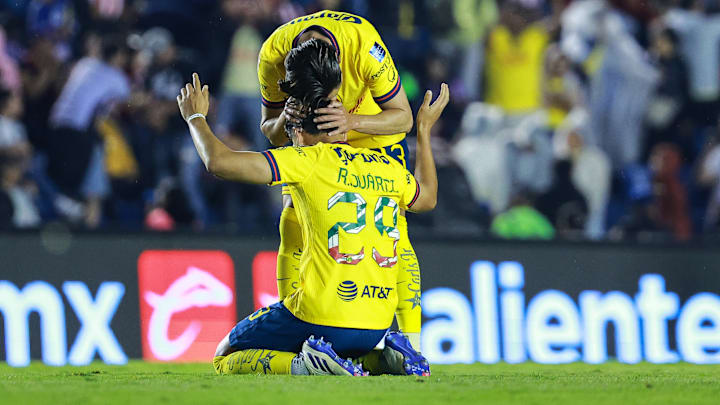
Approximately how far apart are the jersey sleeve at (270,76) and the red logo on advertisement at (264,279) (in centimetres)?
282

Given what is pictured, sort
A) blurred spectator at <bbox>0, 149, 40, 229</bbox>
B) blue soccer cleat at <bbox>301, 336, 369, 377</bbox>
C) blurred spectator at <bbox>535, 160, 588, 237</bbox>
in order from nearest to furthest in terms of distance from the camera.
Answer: blue soccer cleat at <bbox>301, 336, 369, 377</bbox> < blurred spectator at <bbox>0, 149, 40, 229</bbox> < blurred spectator at <bbox>535, 160, 588, 237</bbox>

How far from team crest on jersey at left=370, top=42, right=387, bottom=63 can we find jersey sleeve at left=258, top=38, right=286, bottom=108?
1.58ft

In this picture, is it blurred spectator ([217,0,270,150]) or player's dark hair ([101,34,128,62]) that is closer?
player's dark hair ([101,34,128,62])

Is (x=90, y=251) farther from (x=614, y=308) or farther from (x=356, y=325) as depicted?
(x=614, y=308)

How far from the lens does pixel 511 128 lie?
10945 millimetres

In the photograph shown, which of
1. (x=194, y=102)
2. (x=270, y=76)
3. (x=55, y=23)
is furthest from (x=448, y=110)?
(x=194, y=102)

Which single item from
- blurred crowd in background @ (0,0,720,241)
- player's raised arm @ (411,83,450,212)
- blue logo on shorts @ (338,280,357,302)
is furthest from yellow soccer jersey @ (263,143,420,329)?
blurred crowd in background @ (0,0,720,241)

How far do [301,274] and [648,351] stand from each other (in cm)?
512

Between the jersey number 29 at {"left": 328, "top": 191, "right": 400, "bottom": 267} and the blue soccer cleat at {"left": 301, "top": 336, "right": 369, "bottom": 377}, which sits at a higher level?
the jersey number 29 at {"left": 328, "top": 191, "right": 400, "bottom": 267}

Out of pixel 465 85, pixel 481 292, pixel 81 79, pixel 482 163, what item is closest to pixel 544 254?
pixel 481 292

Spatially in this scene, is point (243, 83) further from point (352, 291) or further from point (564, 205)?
point (352, 291)

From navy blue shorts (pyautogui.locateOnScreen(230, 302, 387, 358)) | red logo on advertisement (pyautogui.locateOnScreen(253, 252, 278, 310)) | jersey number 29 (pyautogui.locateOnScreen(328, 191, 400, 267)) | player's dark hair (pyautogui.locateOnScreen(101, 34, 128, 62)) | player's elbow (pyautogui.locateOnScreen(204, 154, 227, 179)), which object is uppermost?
player's dark hair (pyautogui.locateOnScreen(101, 34, 128, 62))

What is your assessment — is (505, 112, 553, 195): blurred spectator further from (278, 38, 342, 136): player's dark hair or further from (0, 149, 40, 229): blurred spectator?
(278, 38, 342, 136): player's dark hair

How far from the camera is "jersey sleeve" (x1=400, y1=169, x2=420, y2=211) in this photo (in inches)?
197
